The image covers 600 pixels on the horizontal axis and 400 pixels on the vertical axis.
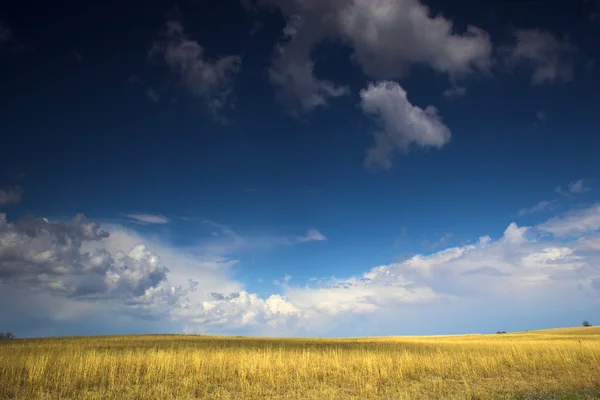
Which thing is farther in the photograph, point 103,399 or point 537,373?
point 537,373

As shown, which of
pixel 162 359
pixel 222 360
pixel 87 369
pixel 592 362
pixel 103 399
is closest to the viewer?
pixel 103 399

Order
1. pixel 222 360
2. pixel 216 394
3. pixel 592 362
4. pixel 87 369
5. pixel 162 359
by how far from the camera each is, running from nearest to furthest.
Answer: pixel 216 394
pixel 87 369
pixel 162 359
pixel 222 360
pixel 592 362

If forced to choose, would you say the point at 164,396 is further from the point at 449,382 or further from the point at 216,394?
the point at 449,382

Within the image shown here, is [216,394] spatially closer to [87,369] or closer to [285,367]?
[285,367]

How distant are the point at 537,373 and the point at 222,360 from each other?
748 inches

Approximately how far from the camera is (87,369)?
17.8m

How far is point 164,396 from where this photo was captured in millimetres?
14703

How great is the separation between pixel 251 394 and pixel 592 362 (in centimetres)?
2413

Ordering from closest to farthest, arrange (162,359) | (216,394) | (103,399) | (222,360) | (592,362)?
(103,399) < (216,394) < (162,359) < (222,360) < (592,362)

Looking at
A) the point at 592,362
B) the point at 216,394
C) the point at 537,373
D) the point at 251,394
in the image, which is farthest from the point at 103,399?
the point at 592,362

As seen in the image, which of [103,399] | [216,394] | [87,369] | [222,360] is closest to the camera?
[103,399]

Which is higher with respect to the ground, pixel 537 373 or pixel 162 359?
pixel 162 359

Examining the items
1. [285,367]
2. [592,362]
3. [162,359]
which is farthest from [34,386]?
[592,362]

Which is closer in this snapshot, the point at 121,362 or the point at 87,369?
the point at 87,369
